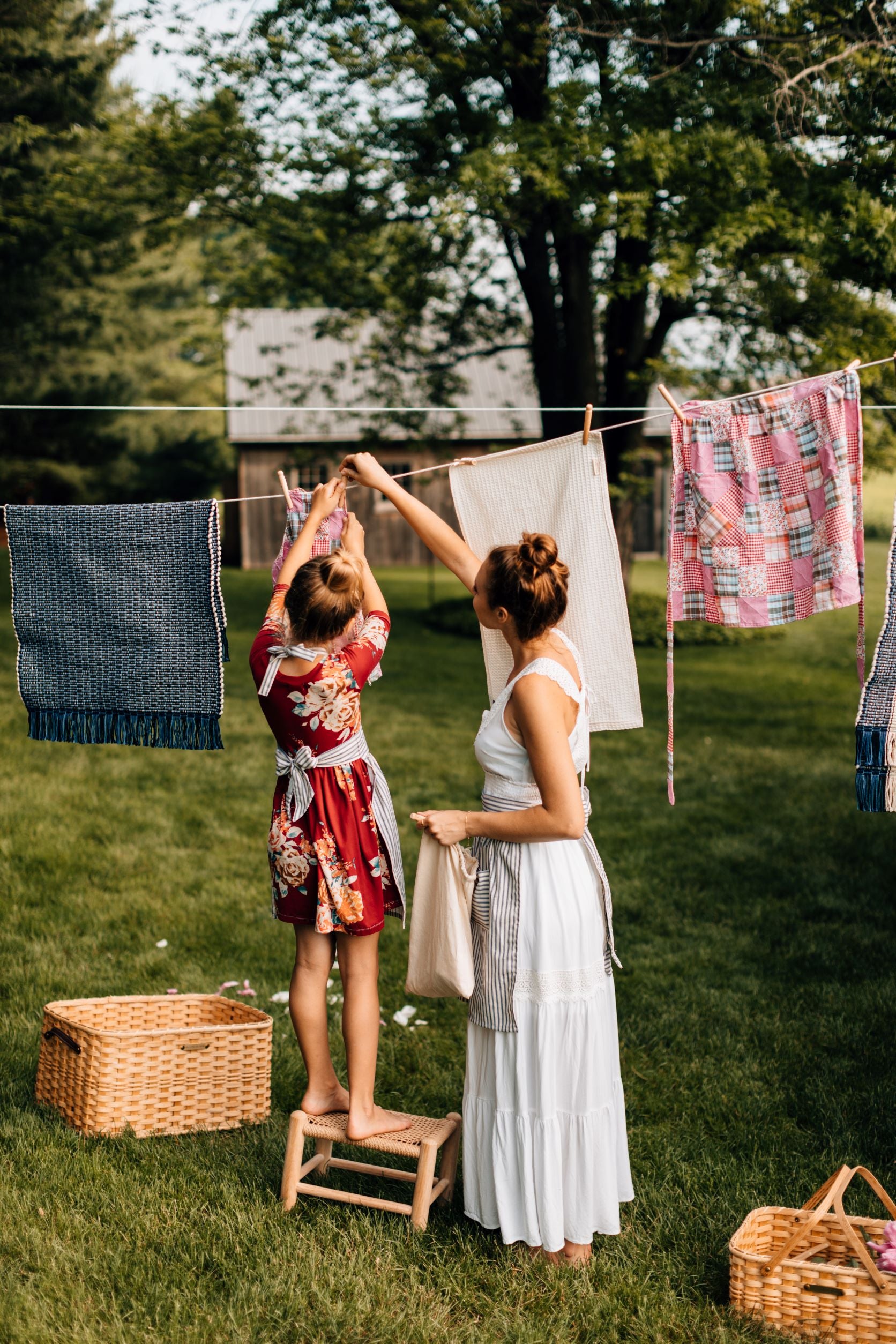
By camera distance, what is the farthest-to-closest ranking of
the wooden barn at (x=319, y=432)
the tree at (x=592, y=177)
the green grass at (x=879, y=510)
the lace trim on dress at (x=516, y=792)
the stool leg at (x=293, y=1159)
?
1. the green grass at (x=879, y=510)
2. the wooden barn at (x=319, y=432)
3. the tree at (x=592, y=177)
4. the stool leg at (x=293, y=1159)
5. the lace trim on dress at (x=516, y=792)

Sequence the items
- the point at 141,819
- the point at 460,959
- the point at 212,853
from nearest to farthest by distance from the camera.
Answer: the point at 460,959 → the point at 212,853 → the point at 141,819

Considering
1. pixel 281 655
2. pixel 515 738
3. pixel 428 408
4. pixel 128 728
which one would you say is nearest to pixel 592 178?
pixel 428 408

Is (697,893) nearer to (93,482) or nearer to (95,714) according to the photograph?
(95,714)

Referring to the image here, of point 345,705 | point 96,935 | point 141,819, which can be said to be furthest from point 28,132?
point 345,705

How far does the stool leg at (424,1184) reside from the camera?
3.49 m

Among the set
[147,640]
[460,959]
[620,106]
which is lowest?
[460,959]

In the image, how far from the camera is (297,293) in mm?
13570

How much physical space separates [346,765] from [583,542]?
103 centimetres

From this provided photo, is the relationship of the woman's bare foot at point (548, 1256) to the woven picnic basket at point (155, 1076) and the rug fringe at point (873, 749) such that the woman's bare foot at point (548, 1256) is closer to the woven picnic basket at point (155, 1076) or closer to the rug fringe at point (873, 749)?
the woven picnic basket at point (155, 1076)

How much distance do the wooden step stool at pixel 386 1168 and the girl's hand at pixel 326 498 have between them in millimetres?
1820

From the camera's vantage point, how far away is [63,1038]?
4.27 metres

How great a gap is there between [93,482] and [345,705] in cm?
2079

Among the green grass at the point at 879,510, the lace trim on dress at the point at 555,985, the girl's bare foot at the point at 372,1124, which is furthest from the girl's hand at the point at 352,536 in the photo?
the green grass at the point at 879,510

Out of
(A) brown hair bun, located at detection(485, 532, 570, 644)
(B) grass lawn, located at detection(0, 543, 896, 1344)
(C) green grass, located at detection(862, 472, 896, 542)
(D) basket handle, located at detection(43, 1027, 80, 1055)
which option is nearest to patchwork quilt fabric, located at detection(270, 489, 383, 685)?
(A) brown hair bun, located at detection(485, 532, 570, 644)
